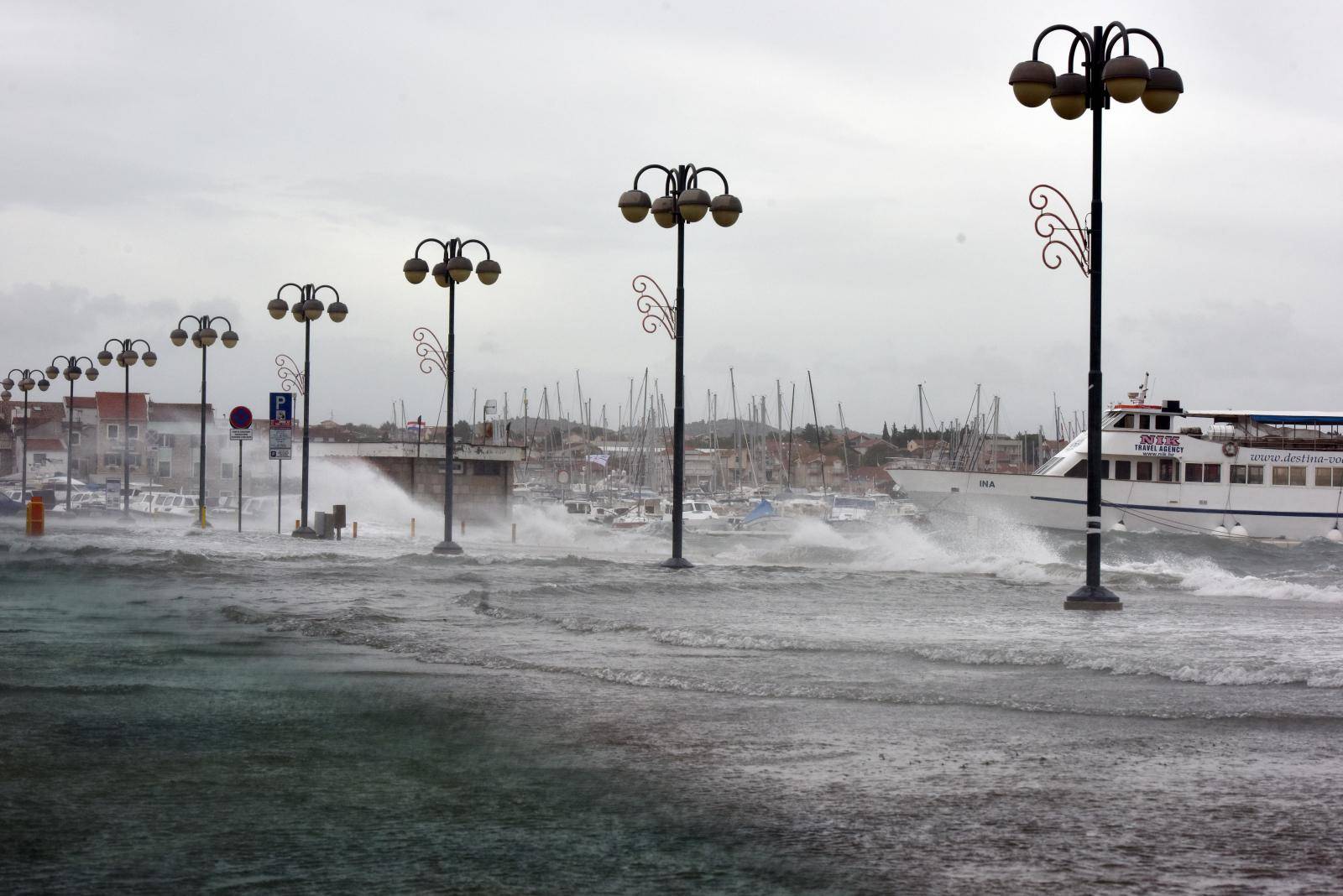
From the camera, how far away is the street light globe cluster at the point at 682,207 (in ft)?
70.7

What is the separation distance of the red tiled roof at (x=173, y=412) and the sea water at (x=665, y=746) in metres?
118

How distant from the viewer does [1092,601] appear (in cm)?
1470

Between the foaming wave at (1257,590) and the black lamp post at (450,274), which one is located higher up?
the black lamp post at (450,274)

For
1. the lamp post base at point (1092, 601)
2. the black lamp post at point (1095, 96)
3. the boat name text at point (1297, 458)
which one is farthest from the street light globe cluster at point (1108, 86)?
the boat name text at point (1297, 458)

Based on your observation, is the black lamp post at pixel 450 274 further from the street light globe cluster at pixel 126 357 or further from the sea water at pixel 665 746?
the street light globe cluster at pixel 126 357

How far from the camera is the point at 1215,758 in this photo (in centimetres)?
655

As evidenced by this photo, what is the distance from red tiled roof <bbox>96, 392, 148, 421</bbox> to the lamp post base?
116 meters

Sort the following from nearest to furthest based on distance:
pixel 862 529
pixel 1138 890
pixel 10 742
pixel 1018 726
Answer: pixel 1138 890 < pixel 10 742 < pixel 1018 726 < pixel 862 529

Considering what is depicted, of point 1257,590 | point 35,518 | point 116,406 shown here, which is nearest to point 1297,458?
point 1257,590

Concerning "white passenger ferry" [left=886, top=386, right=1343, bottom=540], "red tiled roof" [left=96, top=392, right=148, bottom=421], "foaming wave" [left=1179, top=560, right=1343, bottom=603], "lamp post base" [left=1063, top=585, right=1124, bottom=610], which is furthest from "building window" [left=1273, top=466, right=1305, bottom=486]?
"red tiled roof" [left=96, top=392, right=148, bottom=421]

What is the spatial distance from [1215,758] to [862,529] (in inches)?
2552

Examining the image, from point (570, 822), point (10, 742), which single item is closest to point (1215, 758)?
point (570, 822)

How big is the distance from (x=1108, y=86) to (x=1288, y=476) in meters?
39.4

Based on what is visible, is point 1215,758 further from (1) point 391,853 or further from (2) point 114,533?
(2) point 114,533
